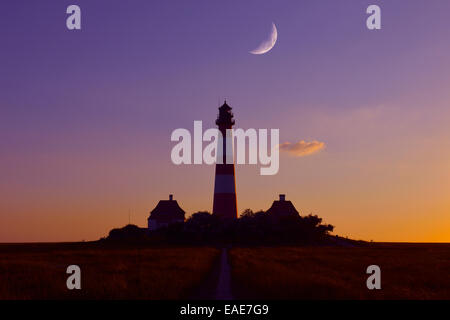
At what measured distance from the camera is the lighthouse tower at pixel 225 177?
68375mm

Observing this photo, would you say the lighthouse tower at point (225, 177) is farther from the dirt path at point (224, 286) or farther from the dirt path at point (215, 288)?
the dirt path at point (215, 288)

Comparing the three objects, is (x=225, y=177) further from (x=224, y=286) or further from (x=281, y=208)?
(x=224, y=286)

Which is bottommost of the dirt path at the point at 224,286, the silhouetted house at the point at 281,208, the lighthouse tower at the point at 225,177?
the dirt path at the point at 224,286

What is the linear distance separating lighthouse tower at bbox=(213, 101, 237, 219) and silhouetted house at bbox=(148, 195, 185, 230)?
61.1ft

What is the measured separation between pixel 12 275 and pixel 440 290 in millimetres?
19074

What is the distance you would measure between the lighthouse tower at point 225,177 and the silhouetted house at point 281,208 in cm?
1185

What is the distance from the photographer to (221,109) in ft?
235

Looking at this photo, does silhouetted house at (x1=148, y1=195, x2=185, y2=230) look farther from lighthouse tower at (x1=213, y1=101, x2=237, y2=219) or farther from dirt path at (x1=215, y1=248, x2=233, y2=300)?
dirt path at (x1=215, y1=248, x2=233, y2=300)

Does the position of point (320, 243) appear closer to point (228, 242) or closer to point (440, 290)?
point (228, 242)

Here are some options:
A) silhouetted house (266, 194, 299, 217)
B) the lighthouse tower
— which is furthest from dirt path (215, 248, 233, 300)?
silhouetted house (266, 194, 299, 217)

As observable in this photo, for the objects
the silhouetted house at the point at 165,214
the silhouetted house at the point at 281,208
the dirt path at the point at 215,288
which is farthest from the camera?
the silhouetted house at the point at 165,214

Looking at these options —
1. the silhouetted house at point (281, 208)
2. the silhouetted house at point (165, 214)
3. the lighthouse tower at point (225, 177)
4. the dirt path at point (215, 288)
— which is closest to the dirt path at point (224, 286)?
the dirt path at point (215, 288)

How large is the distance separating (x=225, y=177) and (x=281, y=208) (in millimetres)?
16833
